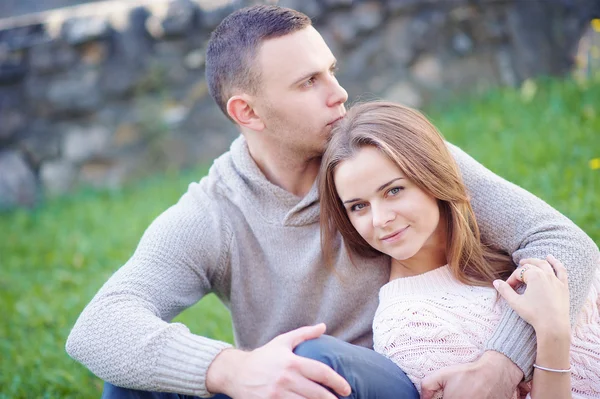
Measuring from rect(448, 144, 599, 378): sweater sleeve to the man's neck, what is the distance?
1.63 ft

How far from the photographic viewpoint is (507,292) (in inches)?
83.4

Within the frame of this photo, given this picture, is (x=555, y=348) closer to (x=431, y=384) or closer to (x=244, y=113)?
(x=431, y=384)

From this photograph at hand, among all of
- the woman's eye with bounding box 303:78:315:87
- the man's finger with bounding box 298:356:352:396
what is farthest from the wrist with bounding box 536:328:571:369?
the woman's eye with bounding box 303:78:315:87

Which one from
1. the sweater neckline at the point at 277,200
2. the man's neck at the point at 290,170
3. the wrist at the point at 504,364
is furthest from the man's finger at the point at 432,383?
the man's neck at the point at 290,170

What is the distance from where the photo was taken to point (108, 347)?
2137mm

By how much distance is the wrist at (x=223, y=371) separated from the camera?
2029 millimetres

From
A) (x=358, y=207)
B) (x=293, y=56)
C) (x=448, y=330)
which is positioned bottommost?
(x=448, y=330)

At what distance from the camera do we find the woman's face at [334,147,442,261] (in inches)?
85.6

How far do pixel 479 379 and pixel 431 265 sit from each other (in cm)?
46

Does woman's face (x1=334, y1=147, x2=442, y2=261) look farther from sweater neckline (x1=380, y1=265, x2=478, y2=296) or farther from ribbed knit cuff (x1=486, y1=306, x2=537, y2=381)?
ribbed knit cuff (x1=486, y1=306, x2=537, y2=381)

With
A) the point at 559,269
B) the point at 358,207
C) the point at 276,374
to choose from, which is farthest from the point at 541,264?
the point at 276,374

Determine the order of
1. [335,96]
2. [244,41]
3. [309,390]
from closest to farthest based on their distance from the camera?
[309,390], [335,96], [244,41]

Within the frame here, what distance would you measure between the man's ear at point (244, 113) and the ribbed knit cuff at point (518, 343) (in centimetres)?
107

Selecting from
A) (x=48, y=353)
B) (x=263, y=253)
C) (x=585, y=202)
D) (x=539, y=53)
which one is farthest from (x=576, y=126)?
(x=48, y=353)
